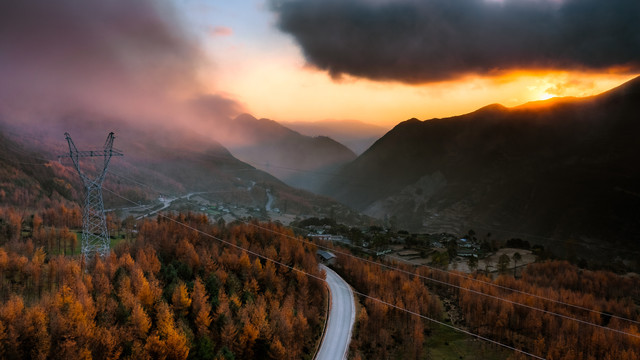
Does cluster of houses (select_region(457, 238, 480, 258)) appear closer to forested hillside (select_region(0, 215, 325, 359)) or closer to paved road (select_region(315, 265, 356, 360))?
paved road (select_region(315, 265, 356, 360))

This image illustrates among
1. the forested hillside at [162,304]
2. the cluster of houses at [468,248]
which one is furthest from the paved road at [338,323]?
the cluster of houses at [468,248]

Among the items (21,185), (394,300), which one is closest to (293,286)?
(394,300)

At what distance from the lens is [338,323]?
52688mm

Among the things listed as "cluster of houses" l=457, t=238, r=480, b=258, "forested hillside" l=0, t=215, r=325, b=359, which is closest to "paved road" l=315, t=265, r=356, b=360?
"forested hillside" l=0, t=215, r=325, b=359

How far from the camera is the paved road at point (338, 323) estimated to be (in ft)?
150

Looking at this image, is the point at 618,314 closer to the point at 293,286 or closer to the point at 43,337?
the point at 293,286

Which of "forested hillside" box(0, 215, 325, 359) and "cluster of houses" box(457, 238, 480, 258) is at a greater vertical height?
"forested hillside" box(0, 215, 325, 359)

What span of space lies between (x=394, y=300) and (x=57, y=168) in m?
177

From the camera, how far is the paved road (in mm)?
45625

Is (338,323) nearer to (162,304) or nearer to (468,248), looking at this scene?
(162,304)

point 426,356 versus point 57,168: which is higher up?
point 57,168

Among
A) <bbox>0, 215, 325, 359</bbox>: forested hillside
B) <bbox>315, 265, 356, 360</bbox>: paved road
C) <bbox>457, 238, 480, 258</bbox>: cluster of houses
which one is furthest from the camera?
<bbox>457, 238, 480, 258</bbox>: cluster of houses

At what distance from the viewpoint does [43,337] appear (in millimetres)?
33094

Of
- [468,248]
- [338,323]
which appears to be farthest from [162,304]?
[468,248]
